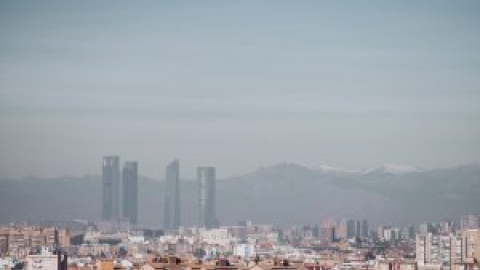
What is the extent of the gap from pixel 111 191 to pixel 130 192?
312 cm

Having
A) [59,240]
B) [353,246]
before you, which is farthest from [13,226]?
[353,246]

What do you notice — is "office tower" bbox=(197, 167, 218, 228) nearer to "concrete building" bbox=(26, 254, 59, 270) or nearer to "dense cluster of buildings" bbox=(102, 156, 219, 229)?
"dense cluster of buildings" bbox=(102, 156, 219, 229)

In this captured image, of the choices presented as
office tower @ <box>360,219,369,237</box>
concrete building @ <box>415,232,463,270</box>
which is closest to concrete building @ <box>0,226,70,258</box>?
concrete building @ <box>415,232,463,270</box>

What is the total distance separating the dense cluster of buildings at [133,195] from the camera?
13350cm

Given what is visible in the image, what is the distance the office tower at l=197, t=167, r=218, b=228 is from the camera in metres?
136

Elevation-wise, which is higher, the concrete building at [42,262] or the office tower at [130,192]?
the office tower at [130,192]

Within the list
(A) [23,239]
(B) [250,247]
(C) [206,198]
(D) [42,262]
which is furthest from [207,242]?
(D) [42,262]

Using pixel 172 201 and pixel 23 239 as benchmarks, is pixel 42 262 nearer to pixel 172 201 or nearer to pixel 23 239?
pixel 23 239

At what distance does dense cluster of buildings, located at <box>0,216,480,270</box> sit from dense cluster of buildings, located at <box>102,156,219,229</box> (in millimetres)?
3449

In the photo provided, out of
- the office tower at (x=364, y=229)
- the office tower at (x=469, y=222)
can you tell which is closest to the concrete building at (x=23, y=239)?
the office tower at (x=469, y=222)

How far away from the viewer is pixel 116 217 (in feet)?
443

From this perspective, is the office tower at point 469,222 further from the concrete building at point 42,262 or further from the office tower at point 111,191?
the office tower at point 111,191

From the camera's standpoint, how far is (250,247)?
91750mm

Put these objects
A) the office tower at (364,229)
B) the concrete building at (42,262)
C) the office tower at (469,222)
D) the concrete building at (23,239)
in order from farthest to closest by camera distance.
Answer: the office tower at (364,229) < the office tower at (469,222) < the concrete building at (23,239) < the concrete building at (42,262)
